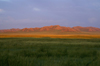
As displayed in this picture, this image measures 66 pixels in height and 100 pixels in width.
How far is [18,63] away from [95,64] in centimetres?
441

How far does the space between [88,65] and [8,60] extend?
4720 mm

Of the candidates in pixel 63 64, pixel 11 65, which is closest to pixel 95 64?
pixel 63 64

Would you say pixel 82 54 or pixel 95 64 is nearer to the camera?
pixel 95 64

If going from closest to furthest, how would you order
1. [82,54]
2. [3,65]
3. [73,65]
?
[73,65] < [3,65] < [82,54]

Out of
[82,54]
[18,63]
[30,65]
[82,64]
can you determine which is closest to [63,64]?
[82,64]

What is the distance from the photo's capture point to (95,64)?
790 centimetres

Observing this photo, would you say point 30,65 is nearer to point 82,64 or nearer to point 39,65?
point 39,65

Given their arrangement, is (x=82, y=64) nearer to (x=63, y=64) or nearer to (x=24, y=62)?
(x=63, y=64)

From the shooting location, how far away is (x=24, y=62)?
8062 mm

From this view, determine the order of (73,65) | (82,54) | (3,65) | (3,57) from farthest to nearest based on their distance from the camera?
1. (82,54)
2. (3,57)
3. (3,65)
4. (73,65)

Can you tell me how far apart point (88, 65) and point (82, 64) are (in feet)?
1.22

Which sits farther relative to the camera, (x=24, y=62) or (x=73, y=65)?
(x=24, y=62)

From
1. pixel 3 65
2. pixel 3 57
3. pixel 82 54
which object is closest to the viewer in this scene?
pixel 3 65

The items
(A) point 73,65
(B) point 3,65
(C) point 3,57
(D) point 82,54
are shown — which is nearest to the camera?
(A) point 73,65
